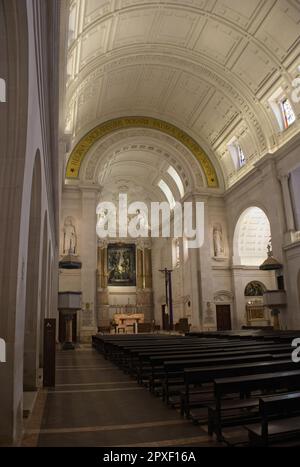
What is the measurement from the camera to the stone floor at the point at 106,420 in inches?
147

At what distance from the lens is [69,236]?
2241 cm

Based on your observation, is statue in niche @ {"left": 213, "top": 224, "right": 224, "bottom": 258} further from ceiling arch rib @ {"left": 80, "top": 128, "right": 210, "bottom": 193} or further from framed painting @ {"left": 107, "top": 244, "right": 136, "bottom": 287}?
framed painting @ {"left": 107, "top": 244, "right": 136, "bottom": 287}

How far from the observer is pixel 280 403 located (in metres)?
3.05

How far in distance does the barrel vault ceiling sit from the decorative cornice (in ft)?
1.20

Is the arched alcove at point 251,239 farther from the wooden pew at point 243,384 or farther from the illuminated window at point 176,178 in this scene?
the wooden pew at point 243,384

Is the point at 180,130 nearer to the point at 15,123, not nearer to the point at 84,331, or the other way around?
the point at 84,331

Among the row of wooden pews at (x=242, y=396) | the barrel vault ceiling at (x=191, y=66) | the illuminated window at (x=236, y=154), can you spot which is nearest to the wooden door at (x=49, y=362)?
the row of wooden pews at (x=242, y=396)

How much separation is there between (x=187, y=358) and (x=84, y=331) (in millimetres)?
16149

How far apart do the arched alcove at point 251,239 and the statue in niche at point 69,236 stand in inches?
380

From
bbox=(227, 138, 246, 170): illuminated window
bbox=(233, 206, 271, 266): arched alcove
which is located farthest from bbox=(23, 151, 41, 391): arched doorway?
bbox=(227, 138, 246, 170): illuminated window

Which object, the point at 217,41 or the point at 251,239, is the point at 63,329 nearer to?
the point at 251,239

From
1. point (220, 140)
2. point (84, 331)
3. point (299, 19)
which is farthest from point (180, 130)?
point (84, 331)

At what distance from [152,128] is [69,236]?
8.78 m

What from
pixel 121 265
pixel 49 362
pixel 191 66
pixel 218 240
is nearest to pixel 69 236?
pixel 218 240
